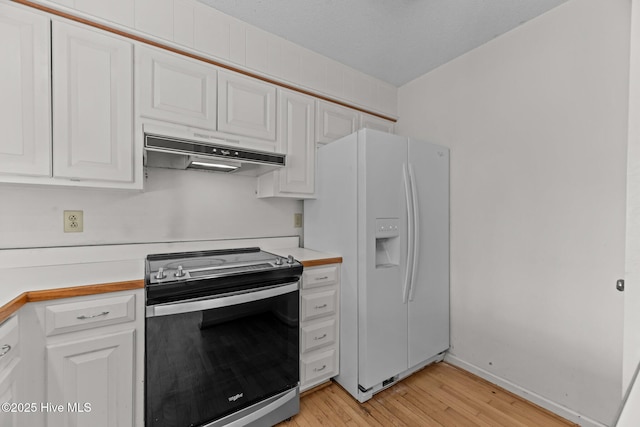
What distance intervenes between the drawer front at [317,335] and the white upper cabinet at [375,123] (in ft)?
5.65

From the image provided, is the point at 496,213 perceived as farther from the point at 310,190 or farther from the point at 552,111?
the point at 310,190

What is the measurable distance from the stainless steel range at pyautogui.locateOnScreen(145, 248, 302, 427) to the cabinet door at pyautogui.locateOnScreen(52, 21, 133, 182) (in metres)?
0.61

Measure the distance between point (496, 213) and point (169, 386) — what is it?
227 cm

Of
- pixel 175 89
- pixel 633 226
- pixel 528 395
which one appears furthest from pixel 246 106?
pixel 528 395

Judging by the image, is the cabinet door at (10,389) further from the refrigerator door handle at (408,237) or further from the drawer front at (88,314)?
the refrigerator door handle at (408,237)

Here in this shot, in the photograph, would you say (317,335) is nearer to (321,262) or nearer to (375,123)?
(321,262)

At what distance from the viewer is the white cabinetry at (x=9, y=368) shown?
37.2 inches

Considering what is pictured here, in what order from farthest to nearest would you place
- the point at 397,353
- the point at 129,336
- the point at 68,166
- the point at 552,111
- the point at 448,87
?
the point at 448,87
the point at 397,353
the point at 552,111
the point at 68,166
the point at 129,336

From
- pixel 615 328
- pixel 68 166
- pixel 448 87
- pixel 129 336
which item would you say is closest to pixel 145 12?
pixel 68 166

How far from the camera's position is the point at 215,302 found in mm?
1350

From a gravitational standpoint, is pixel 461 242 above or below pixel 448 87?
below

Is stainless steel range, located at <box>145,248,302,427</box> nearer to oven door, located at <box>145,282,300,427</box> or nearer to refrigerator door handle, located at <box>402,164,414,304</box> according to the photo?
oven door, located at <box>145,282,300,427</box>

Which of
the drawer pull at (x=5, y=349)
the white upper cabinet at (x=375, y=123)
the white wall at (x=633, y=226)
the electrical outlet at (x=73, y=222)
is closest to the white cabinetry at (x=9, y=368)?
the drawer pull at (x=5, y=349)

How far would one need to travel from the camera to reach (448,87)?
231cm
